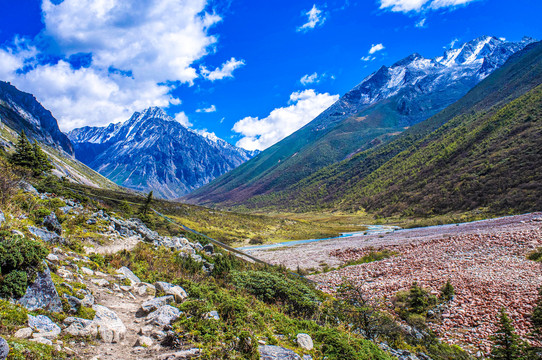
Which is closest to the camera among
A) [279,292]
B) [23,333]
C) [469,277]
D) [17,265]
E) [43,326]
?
[23,333]

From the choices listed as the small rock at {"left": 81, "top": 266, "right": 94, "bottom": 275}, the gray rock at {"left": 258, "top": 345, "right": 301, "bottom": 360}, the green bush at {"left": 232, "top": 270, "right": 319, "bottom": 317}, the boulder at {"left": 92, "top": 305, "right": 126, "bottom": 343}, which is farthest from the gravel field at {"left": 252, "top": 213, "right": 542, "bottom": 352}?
the small rock at {"left": 81, "top": 266, "right": 94, "bottom": 275}

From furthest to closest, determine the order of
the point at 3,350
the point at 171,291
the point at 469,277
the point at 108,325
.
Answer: the point at 469,277 < the point at 171,291 < the point at 108,325 < the point at 3,350

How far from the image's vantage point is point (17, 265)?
20.5 feet

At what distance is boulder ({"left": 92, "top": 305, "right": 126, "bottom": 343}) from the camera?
622 cm

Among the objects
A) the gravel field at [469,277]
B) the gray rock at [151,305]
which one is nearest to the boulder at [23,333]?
the gray rock at [151,305]

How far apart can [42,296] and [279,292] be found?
9.81m

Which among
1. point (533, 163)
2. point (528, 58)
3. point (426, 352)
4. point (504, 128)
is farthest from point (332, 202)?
point (528, 58)

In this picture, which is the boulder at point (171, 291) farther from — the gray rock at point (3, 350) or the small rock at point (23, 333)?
the gray rock at point (3, 350)

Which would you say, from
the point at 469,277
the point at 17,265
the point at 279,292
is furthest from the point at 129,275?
the point at 469,277

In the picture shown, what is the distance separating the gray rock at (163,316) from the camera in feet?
23.9

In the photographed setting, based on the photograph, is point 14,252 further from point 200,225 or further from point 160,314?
point 200,225

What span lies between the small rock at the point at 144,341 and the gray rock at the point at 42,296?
6.73ft

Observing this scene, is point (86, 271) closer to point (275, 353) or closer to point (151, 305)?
point (151, 305)

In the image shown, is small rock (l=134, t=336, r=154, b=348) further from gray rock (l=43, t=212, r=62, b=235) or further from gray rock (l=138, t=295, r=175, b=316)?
gray rock (l=43, t=212, r=62, b=235)
